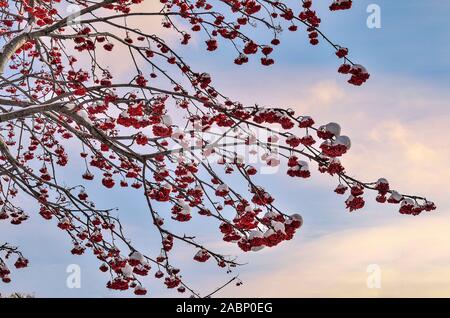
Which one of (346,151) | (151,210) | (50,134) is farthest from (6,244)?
(346,151)

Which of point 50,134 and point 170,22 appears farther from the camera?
point 50,134

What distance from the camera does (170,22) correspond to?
28.9 ft

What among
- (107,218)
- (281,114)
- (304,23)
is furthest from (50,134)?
(281,114)

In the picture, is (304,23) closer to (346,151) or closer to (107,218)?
(346,151)

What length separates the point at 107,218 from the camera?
7.90 meters
